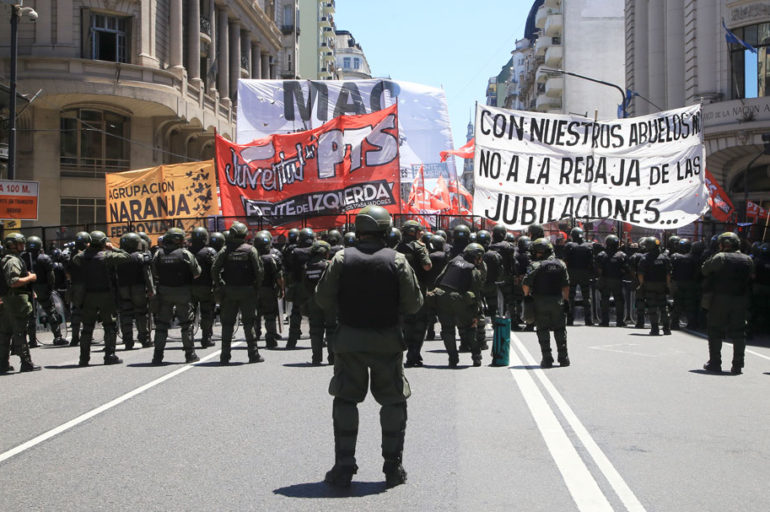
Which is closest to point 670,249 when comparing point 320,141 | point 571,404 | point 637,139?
point 637,139

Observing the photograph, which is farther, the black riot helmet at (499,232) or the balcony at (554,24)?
the balcony at (554,24)

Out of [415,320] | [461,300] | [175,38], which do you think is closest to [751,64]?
[175,38]

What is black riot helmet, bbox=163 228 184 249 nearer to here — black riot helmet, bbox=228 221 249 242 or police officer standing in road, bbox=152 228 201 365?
police officer standing in road, bbox=152 228 201 365

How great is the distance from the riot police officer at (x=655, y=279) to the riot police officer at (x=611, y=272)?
753 millimetres

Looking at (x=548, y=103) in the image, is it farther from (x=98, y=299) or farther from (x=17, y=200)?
(x=98, y=299)

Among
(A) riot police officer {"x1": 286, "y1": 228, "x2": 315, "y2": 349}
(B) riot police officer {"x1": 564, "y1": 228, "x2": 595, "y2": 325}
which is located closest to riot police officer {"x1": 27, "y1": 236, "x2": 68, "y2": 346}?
(A) riot police officer {"x1": 286, "y1": 228, "x2": 315, "y2": 349}

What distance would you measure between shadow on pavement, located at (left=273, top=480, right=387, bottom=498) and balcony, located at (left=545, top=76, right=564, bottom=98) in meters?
76.5

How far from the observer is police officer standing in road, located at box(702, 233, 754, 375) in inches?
465

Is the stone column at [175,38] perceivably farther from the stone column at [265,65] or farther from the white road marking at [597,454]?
the white road marking at [597,454]

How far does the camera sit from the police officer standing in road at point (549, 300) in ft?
40.2

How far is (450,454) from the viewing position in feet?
22.6

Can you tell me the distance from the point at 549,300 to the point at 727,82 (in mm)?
25584

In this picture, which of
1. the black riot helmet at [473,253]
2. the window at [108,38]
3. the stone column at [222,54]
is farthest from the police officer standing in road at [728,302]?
the stone column at [222,54]

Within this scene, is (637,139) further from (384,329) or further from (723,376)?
(384,329)
